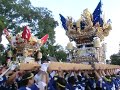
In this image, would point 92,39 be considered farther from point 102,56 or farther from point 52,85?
point 52,85

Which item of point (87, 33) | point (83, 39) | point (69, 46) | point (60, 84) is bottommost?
point (60, 84)

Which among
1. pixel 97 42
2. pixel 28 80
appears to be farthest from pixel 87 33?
pixel 28 80

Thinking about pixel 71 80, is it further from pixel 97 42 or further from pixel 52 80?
pixel 97 42

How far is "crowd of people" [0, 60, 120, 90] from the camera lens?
15.9ft

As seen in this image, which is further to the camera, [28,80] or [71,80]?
[71,80]

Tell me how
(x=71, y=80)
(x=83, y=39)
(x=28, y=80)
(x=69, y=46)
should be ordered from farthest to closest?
(x=83, y=39)
(x=69, y=46)
(x=71, y=80)
(x=28, y=80)

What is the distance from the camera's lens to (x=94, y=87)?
8148mm

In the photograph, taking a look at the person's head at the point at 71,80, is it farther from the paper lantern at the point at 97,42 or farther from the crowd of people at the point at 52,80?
the paper lantern at the point at 97,42

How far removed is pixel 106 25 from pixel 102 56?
1.73m

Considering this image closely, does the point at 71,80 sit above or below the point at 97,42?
below

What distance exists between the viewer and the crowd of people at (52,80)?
4859 millimetres

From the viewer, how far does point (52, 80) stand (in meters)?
5.64

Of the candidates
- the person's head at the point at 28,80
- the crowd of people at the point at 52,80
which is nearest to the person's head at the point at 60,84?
the crowd of people at the point at 52,80

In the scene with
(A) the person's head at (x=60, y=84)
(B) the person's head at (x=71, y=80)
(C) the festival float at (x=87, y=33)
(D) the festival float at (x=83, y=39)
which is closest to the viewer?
(A) the person's head at (x=60, y=84)
